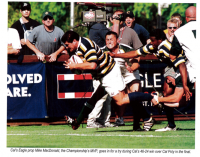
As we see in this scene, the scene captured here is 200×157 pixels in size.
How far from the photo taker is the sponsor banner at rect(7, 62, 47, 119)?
840 centimetres

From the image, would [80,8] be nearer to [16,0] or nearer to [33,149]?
[16,0]

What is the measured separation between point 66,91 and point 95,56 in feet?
4.37

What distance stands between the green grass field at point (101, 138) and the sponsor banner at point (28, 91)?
0.59 metres

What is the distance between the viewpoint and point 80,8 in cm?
849

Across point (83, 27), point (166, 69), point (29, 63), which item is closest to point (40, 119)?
point (29, 63)

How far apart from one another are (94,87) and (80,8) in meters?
1.48

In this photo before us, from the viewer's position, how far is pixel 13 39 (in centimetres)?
830

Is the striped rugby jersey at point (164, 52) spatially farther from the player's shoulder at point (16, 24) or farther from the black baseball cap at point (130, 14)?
the player's shoulder at point (16, 24)

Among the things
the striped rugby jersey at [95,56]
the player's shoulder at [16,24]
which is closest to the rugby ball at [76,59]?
the striped rugby jersey at [95,56]

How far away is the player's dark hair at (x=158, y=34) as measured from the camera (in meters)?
7.80

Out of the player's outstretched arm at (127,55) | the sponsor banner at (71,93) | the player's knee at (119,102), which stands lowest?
the player's knee at (119,102)

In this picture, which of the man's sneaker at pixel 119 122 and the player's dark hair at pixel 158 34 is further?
the man's sneaker at pixel 119 122

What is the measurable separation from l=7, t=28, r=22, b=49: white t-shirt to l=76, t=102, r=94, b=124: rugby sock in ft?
5.61

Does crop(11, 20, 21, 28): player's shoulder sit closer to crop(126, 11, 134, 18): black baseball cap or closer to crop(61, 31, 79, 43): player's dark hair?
crop(61, 31, 79, 43): player's dark hair
